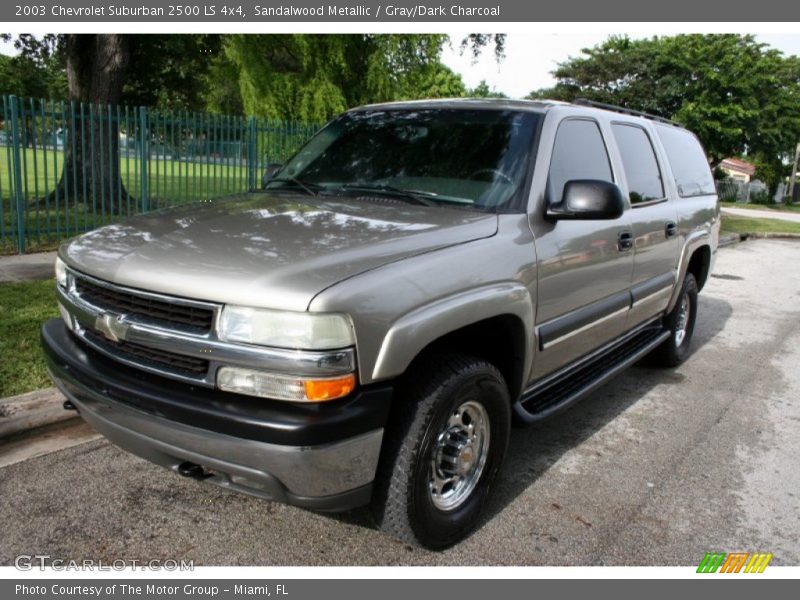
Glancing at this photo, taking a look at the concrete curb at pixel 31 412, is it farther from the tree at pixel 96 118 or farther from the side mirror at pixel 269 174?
the tree at pixel 96 118

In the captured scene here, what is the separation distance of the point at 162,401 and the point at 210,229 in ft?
2.66

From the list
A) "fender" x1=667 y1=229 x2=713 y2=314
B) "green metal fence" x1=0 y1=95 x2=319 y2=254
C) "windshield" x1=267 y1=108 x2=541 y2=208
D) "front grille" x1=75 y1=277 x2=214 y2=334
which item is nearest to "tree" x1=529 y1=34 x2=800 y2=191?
"green metal fence" x1=0 y1=95 x2=319 y2=254

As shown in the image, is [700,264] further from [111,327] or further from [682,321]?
[111,327]

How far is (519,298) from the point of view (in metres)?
3.00

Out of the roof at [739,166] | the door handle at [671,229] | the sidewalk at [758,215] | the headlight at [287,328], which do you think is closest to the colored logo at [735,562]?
the headlight at [287,328]

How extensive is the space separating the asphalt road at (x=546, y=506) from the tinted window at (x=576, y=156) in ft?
5.11

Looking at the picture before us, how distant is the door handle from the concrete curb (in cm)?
403

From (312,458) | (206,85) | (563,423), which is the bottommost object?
(563,423)

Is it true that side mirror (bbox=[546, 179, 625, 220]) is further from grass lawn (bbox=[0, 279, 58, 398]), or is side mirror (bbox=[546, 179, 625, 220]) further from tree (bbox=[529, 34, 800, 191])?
tree (bbox=[529, 34, 800, 191])

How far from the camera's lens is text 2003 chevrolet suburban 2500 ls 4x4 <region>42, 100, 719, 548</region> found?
2260mm

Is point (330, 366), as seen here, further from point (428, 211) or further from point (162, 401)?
point (428, 211)

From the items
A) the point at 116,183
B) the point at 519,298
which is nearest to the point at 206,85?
the point at 116,183

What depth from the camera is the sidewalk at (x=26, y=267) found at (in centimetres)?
720

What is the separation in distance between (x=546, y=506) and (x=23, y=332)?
4.02 m
